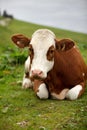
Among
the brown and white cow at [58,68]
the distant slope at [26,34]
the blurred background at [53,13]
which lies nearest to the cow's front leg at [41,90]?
the brown and white cow at [58,68]

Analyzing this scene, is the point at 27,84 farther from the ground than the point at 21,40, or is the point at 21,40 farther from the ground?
the point at 21,40

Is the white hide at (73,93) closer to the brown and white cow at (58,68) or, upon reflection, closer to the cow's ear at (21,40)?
the brown and white cow at (58,68)

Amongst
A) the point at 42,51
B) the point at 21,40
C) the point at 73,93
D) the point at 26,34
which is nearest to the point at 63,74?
the point at 73,93

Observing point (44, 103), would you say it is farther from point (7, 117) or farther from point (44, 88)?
point (7, 117)

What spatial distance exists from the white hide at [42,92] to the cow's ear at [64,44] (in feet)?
2.47

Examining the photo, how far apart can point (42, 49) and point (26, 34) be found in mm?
14336

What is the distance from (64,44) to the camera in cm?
748

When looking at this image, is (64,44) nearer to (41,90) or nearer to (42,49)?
(42,49)

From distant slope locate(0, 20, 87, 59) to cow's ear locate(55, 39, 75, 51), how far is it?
457 centimetres

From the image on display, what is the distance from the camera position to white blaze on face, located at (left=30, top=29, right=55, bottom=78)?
7.00 metres

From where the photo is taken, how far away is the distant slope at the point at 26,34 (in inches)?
629

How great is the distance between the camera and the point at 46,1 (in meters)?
53.9

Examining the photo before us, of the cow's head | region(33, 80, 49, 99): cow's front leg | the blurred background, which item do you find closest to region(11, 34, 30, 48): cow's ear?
the cow's head

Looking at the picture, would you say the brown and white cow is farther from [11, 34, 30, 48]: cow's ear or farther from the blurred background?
the blurred background
